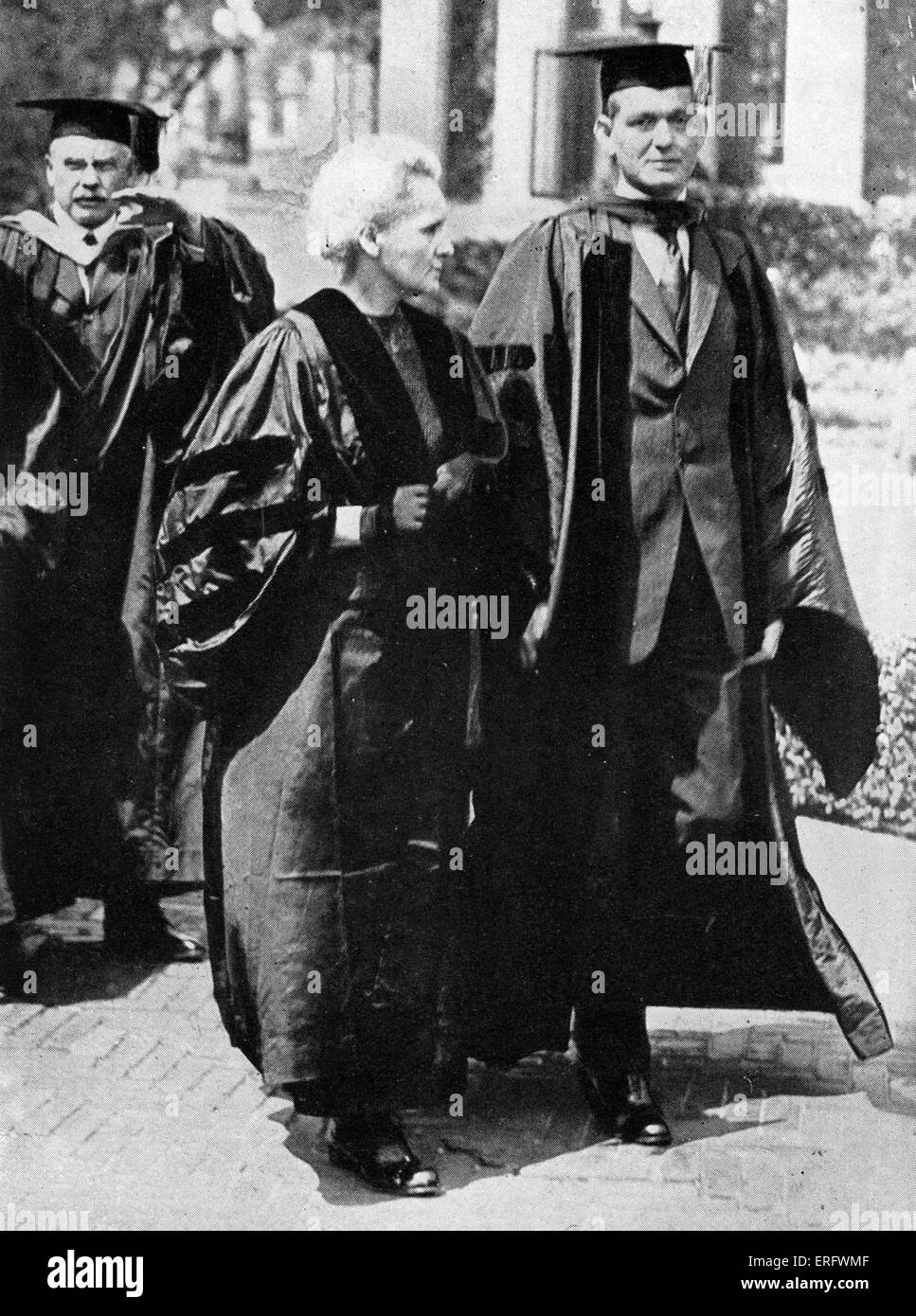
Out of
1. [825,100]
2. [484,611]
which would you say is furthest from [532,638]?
[825,100]

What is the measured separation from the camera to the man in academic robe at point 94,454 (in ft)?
18.3

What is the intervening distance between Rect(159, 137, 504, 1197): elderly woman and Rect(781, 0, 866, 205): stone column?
1102 mm

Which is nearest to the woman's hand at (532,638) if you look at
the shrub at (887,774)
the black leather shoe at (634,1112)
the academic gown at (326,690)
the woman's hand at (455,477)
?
the academic gown at (326,690)

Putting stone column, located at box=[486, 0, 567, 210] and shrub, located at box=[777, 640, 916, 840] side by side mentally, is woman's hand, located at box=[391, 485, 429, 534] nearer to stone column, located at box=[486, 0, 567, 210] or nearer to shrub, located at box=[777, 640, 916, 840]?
stone column, located at box=[486, 0, 567, 210]

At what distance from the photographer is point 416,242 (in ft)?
16.2

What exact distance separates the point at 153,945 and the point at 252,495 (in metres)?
1.69

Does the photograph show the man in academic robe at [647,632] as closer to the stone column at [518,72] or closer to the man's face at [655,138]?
the man's face at [655,138]

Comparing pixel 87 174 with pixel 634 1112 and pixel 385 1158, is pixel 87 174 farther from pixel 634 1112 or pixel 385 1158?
pixel 634 1112

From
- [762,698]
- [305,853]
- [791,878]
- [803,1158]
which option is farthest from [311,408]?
[803,1158]

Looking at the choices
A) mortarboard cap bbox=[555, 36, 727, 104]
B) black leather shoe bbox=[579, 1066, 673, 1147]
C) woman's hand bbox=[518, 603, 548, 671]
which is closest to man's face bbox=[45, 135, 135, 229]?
mortarboard cap bbox=[555, 36, 727, 104]

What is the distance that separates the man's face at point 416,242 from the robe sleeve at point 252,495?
10.6 inches

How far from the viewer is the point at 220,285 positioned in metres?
5.53

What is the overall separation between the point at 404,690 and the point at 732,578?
946 millimetres
